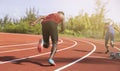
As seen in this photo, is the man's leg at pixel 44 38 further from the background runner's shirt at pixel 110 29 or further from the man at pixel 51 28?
the background runner's shirt at pixel 110 29

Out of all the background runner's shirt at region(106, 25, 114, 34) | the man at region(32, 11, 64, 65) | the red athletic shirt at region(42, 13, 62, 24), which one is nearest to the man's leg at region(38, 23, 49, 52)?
the man at region(32, 11, 64, 65)

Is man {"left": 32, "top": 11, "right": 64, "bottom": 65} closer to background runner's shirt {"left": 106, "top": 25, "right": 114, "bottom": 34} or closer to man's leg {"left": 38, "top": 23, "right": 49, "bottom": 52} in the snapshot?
man's leg {"left": 38, "top": 23, "right": 49, "bottom": 52}

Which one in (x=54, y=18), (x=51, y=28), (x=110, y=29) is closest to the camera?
(x=51, y=28)

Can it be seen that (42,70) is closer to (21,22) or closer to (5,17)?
(21,22)

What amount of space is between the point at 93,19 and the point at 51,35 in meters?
55.6

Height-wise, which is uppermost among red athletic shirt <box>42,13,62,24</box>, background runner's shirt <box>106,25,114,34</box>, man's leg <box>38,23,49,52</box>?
red athletic shirt <box>42,13,62,24</box>

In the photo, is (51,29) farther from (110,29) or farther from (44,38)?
(110,29)

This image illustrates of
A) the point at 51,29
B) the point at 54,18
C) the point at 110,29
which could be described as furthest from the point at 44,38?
the point at 110,29

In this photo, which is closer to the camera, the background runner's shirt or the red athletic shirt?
the red athletic shirt

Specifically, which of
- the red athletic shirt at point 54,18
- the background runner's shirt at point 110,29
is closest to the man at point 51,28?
the red athletic shirt at point 54,18

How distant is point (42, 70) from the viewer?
9.91 meters

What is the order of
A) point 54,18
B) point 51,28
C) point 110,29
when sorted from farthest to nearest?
point 110,29, point 54,18, point 51,28

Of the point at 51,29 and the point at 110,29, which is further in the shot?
the point at 110,29

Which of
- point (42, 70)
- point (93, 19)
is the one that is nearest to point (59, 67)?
point (42, 70)
